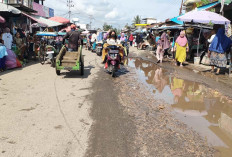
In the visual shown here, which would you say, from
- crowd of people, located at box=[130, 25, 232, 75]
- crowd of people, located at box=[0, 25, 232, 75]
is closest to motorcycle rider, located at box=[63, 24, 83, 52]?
crowd of people, located at box=[0, 25, 232, 75]

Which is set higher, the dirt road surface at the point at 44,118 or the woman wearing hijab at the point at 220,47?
the woman wearing hijab at the point at 220,47

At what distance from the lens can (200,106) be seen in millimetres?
5055

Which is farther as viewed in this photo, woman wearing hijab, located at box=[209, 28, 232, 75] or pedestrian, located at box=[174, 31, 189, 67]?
pedestrian, located at box=[174, 31, 189, 67]

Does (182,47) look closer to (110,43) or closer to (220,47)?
(220,47)

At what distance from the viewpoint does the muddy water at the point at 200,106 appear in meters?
3.53

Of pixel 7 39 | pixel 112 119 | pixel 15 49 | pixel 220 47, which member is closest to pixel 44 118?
pixel 112 119

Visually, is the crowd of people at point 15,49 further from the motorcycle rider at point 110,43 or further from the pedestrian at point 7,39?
the motorcycle rider at point 110,43

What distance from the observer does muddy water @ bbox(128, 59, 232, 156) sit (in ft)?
11.6

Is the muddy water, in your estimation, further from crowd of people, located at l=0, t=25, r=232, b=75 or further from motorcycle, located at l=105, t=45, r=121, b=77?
crowd of people, located at l=0, t=25, r=232, b=75

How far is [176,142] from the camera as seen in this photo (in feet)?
10.5

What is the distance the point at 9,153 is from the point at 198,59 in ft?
36.1

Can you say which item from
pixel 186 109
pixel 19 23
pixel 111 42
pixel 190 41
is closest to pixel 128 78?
pixel 111 42

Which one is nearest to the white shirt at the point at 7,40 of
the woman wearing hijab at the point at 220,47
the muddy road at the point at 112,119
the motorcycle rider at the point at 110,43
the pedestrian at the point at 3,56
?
the pedestrian at the point at 3,56

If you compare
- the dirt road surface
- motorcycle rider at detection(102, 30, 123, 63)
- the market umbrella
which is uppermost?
the market umbrella
